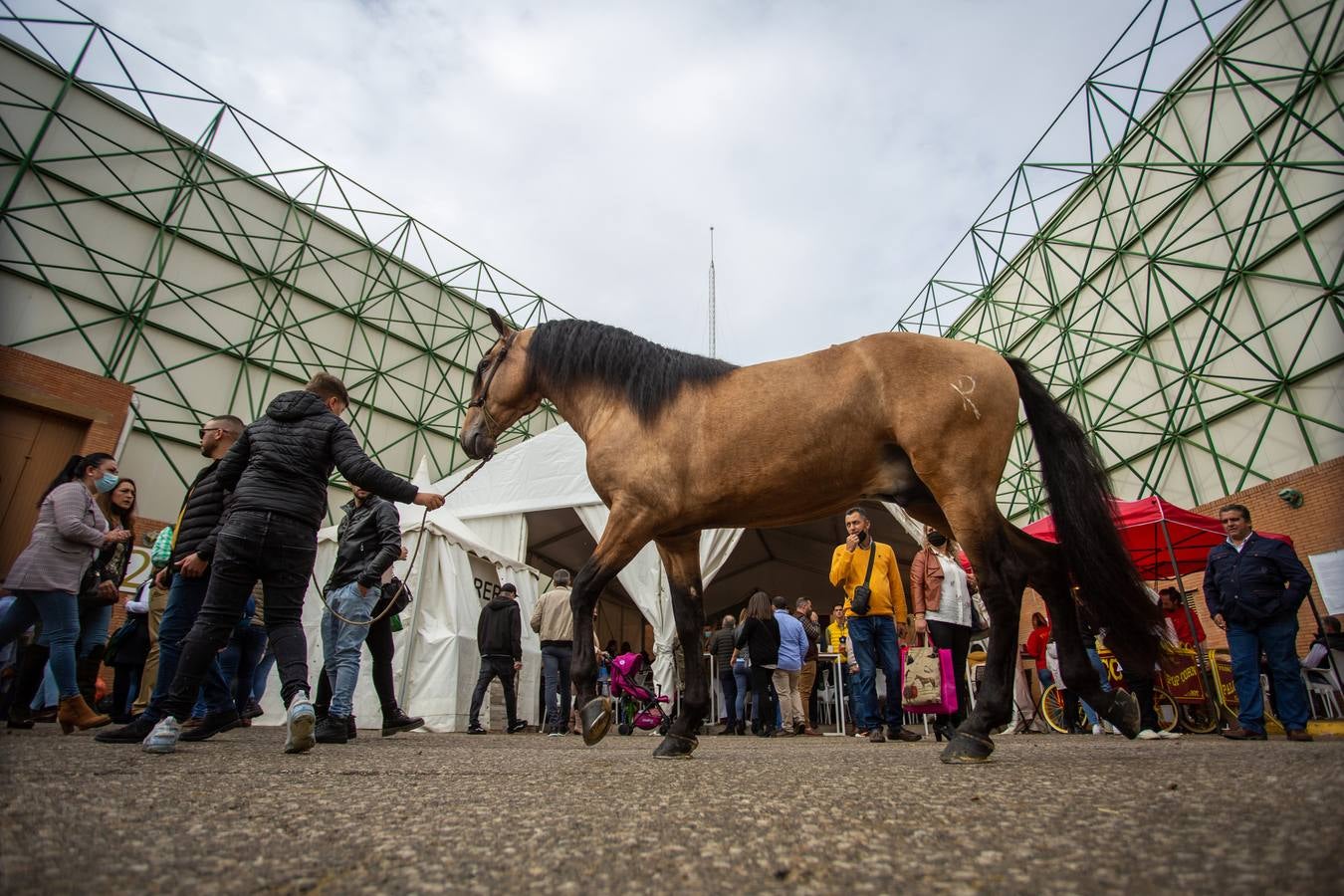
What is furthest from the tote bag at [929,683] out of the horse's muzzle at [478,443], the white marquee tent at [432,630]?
the white marquee tent at [432,630]

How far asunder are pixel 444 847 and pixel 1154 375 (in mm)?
18569

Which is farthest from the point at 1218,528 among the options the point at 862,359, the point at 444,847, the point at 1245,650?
the point at 444,847

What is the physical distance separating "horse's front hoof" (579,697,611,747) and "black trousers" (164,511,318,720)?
1.44 m

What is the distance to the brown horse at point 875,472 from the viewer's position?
9.09ft

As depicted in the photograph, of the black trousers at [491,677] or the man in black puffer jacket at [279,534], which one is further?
the black trousers at [491,677]

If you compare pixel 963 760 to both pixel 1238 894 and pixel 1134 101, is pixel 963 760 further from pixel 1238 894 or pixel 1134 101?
pixel 1134 101

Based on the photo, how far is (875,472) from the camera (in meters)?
2.99

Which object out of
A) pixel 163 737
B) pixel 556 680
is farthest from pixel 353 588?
pixel 556 680

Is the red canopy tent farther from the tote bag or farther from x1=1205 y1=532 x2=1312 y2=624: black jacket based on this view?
the tote bag

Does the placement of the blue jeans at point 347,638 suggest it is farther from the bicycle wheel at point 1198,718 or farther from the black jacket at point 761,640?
the bicycle wheel at point 1198,718

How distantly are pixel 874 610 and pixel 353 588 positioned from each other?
415cm

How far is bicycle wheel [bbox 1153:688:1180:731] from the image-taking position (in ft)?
24.2

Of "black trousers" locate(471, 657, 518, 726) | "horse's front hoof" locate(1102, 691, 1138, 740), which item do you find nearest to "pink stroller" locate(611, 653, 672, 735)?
"black trousers" locate(471, 657, 518, 726)

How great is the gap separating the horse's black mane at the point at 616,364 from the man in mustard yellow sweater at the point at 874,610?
2.89 m
